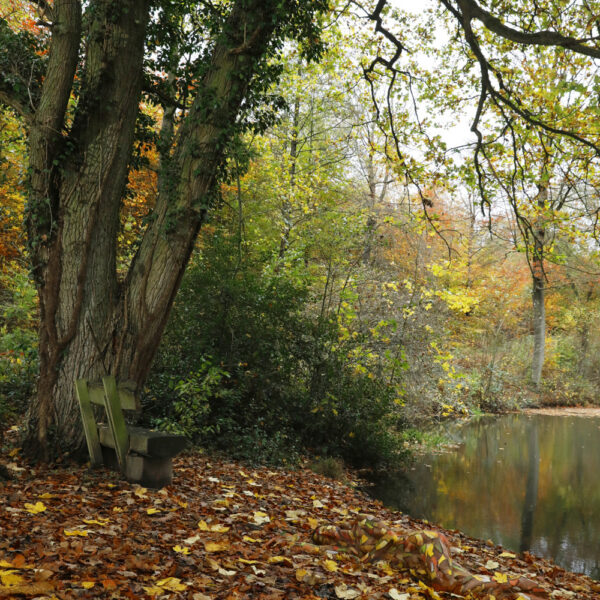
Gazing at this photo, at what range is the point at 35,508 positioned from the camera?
3.65 meters

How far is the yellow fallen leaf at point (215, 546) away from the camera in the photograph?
3.45m

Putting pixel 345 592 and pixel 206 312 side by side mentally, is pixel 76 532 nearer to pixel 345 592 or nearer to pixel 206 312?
pixel 345 592

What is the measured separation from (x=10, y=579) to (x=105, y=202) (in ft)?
11.9

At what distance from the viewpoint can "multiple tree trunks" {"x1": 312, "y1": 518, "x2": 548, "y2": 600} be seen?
11.9 ft

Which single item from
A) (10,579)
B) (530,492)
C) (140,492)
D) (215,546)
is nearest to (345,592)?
(215,546)

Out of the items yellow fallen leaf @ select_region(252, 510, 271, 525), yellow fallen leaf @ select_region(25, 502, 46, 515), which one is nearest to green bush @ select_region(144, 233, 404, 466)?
yellow fallen leaf @ select_region(252, 510, 271, 525)

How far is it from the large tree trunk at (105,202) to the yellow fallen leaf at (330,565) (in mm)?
2674

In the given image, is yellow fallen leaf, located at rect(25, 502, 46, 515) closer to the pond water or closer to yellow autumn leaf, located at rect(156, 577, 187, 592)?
yellow autumn leaf, located at rect(156, 577, 187, 592)

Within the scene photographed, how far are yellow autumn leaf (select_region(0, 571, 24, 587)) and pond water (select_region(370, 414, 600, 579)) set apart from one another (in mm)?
5295

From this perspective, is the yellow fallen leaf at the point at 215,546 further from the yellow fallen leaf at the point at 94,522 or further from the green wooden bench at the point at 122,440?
the green wooden bench at the point at 122,440

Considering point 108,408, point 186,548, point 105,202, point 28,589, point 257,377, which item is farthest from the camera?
point 257,377

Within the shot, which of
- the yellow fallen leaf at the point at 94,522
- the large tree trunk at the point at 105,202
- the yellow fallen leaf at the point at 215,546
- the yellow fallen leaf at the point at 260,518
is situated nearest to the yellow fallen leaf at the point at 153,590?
the yellow fallen leaf at the point at 215,546

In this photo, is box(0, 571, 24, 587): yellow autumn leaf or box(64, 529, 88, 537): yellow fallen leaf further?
box(64, 529, 88, 537): yellow fallen leaf

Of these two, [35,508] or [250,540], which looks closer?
[35,508]
